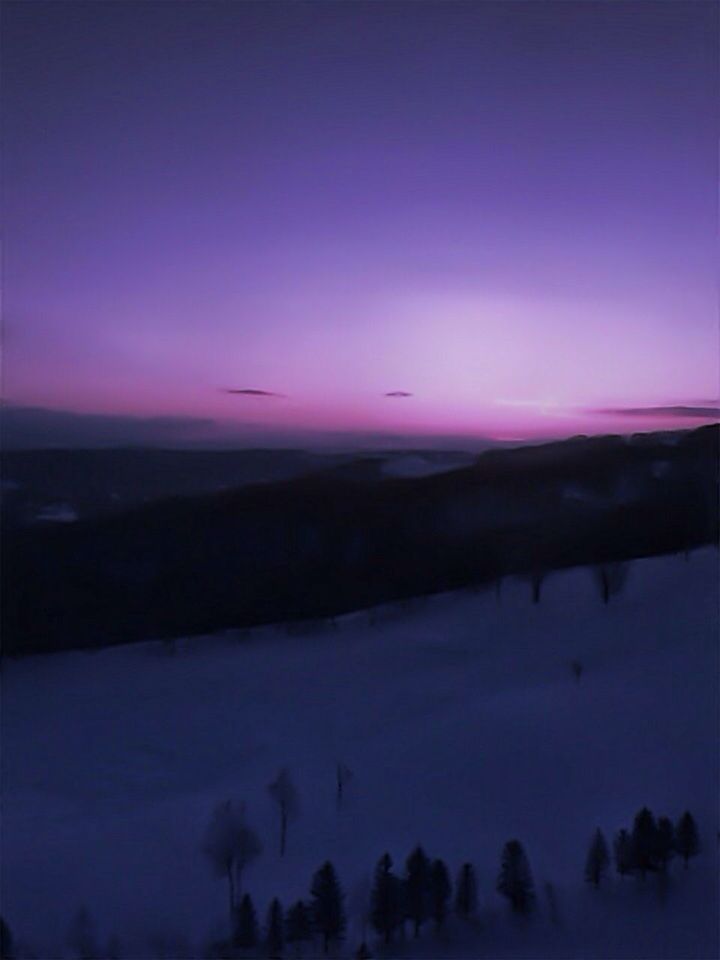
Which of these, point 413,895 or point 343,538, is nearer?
point 413,895

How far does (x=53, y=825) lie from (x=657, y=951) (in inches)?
43.8

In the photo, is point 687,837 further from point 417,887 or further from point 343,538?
point 343,538

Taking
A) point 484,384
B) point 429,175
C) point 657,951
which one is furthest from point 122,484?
point 657,951

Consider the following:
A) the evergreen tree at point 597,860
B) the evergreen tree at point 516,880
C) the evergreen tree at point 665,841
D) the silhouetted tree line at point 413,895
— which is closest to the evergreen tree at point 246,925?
the silhouetted tree line at point 413,895

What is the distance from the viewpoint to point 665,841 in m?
1.63

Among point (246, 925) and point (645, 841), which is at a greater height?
point (645, 841)

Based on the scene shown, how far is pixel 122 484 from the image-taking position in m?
1.59

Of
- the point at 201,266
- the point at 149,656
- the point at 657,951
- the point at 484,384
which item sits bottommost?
the point at 657,951

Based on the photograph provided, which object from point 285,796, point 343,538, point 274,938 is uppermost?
point 343,538

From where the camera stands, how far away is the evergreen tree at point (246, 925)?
153cm

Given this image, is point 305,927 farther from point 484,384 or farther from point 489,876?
point 484,384

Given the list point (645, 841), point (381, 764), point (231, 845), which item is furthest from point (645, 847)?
point (231, 845)

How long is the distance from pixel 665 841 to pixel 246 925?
0.78m

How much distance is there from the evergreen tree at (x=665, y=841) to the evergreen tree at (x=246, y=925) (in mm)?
742
